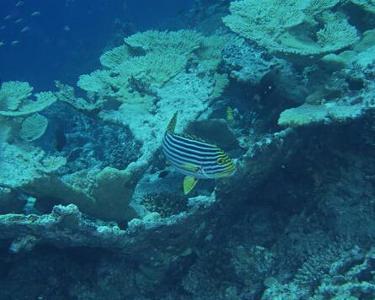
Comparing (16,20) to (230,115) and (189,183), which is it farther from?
(189,183)

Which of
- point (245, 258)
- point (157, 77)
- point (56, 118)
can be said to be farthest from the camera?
point (56, 118)

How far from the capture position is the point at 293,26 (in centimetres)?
630

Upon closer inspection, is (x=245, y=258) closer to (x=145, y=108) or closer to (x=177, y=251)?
(x=177, y=251)

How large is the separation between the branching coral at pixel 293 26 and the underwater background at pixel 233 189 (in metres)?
0.03

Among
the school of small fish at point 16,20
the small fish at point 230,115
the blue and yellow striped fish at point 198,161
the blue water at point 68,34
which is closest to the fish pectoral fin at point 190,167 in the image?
the blue and yellow striped fish at point 198,161

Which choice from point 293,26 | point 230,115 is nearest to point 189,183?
point 230,115

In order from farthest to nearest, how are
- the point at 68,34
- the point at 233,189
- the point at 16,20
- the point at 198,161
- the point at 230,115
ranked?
the point at 68,34 < the point at 16,20 < the point at 230,115 < the point at 233,189 < the point at 198,161

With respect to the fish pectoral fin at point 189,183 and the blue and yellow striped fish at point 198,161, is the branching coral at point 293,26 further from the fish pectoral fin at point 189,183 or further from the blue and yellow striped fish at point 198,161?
the fish pectoral fin at point 189,183

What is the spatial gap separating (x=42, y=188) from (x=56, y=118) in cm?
790

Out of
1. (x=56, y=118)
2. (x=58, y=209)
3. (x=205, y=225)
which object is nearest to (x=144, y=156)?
(x=205, y=225)

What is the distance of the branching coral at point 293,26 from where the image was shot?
19.7 feet

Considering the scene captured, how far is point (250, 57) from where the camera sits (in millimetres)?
6504

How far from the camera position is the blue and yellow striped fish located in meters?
3.96

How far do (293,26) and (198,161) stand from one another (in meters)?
3.36
